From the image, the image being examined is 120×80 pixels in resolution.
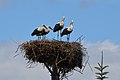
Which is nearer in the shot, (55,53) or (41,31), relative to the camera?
(55,53)

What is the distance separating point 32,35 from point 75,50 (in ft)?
11.0

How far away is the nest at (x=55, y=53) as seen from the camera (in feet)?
64.0

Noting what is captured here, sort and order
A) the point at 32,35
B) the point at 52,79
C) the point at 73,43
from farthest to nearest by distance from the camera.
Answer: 1. the point at 32,35
2. the point at 73,43
3. the point at 52,79

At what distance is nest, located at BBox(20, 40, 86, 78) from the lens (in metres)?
19.5

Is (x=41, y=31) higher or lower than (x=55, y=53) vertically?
higher

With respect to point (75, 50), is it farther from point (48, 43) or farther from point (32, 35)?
point (32, 35)

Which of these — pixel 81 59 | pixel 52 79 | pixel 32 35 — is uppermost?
pixel 32 35

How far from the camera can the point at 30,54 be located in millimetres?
19641

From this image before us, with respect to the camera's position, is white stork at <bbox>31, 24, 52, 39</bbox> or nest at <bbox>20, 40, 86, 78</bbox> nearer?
nest at <bbox>20, 40, 86, 78</bbox>

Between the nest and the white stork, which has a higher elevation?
the white stork

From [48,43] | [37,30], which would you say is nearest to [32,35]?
[37,30]

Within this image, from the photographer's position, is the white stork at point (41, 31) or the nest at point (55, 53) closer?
the nest at point (55, 53)

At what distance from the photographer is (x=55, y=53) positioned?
19.5m

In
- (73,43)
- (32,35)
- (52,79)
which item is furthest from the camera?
(32,35)
